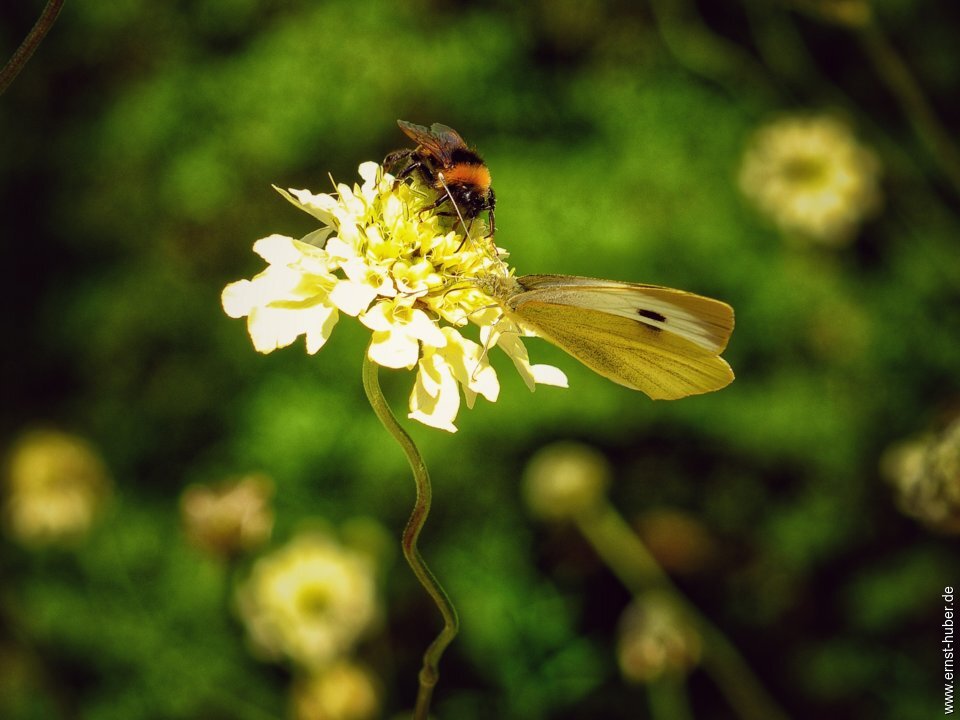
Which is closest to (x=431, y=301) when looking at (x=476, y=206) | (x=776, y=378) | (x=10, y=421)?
(x=476, y=206)

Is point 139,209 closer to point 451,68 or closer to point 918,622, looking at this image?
point 451,68

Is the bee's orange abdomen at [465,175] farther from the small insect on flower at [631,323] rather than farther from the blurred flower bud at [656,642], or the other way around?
the blurred flower bud at [656,642]

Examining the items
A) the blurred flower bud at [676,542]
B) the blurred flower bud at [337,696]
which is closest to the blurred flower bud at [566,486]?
the blurred flower bud at [676,542]

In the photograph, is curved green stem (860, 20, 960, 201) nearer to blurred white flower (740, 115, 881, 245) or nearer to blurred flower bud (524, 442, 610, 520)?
blurred white flower (740, 115, 881, 245)

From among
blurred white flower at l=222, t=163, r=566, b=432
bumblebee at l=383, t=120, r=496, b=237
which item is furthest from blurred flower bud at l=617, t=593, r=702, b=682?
bumblebee at l=383, t=120, r=496, b=237

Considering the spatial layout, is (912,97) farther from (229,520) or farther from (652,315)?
(229,520)

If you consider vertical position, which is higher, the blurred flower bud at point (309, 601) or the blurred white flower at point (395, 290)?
the blurred white flower at point (395, 290)
